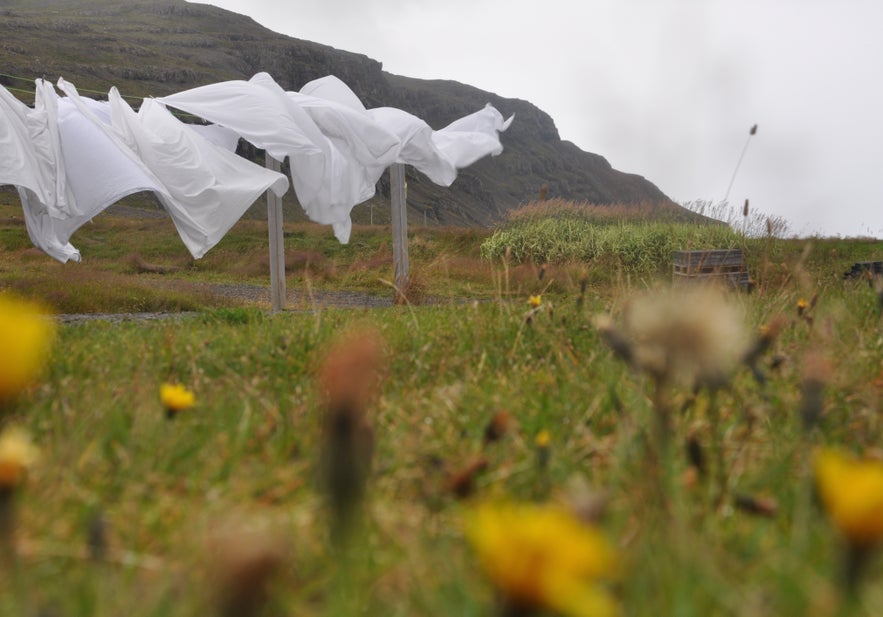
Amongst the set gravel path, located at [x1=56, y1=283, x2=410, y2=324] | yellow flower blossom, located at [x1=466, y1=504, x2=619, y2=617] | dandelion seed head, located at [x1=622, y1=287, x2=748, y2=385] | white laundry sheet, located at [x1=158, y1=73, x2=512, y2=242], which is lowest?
gravel path, located at [x1=56, y1=283, x2=410, y2=324]

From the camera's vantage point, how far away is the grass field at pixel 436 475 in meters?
0.75

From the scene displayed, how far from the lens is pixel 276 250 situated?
9.34m

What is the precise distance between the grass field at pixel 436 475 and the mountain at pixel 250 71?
179ft

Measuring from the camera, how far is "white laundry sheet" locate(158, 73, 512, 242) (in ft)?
27.8

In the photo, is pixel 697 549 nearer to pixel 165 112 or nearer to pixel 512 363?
pixel 512 363

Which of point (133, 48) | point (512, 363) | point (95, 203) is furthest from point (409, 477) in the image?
point (133, 48)

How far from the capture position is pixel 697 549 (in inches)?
33.8

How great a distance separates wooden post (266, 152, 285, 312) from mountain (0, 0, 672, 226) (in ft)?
155

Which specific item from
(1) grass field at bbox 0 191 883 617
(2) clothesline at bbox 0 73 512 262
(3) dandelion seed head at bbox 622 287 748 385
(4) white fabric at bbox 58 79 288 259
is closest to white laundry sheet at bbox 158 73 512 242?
(2) clothesline at bbox 0 73 512 262

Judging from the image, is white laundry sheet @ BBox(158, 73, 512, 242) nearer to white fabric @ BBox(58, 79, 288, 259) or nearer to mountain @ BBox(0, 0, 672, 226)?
white fabric @ BBox(58, 79, 288, 259)

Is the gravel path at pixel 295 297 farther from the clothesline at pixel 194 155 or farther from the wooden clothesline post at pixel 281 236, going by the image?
the clothesline at pixel 194 155

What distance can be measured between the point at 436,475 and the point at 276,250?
324 inches

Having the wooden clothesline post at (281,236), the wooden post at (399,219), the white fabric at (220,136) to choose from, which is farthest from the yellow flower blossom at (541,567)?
the white fabric at (220,136)

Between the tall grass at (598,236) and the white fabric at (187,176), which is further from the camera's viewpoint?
the tall grass at (598,236)
